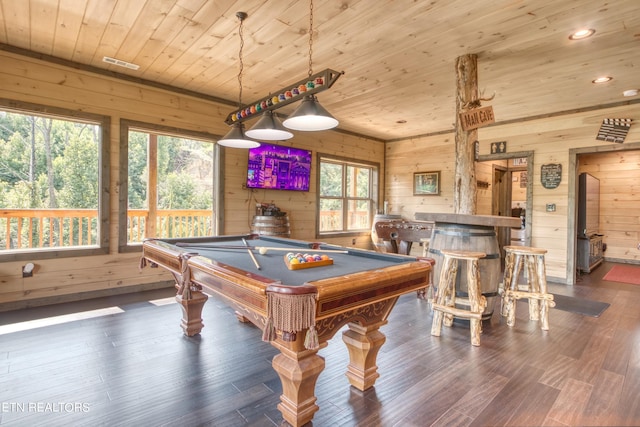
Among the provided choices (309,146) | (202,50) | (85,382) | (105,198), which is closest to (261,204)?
(309,146)

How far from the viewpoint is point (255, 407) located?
68.3 inches

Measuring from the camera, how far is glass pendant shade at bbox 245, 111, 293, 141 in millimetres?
2627

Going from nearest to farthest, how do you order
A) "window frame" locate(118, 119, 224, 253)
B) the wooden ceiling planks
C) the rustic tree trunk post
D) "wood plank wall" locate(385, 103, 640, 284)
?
the wooden ceiling planks < the rustic tree trunk post < "window frame" locate(118, 119, 224, 253) < "wood plank wall" locate(385, 103, 640, 284)

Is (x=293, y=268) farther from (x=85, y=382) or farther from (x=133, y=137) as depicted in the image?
(x=133, y=137)

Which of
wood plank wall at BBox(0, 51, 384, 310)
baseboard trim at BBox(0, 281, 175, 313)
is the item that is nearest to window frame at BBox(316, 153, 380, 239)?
wood plank wall at BBox(0, 51, 384, 310)

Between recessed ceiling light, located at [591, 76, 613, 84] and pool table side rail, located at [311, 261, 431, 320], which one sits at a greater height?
recessed ceiling light, located at [591, 76, 613, 84]

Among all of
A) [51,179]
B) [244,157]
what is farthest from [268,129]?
[51,179]

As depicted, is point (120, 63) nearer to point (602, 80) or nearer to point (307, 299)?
point (307, 299)

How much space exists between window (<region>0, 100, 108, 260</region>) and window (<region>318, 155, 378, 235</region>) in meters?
3.43

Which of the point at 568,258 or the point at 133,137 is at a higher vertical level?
the point at 133,137

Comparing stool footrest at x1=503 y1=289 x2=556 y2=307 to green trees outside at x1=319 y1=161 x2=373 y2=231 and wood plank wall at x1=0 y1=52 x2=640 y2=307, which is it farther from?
green trees outside at x1=319 y1=161 x2=373 y2=231

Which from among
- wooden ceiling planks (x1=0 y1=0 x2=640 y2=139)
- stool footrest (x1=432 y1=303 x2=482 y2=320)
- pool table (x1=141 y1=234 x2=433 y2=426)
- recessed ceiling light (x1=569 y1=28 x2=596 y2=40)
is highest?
wooden ceiling planks (x1=0 y1=0 x2=640 y2=139)

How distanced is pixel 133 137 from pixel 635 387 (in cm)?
646

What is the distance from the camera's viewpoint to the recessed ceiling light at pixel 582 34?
9.08 feet
